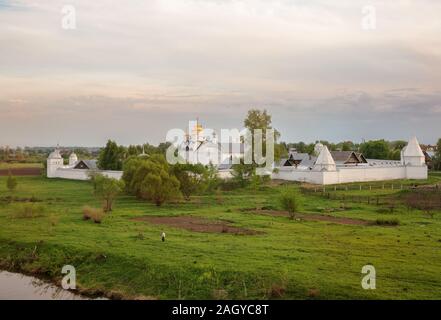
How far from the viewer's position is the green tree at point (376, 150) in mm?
66938

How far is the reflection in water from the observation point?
15.3 metres

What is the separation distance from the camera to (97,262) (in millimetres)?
17172

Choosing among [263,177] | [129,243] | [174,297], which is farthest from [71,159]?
[174,297]

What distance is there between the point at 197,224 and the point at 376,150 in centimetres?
4887

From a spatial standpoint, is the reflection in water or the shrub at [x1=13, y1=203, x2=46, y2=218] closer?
the reflection in water

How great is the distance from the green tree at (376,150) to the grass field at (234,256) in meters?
42.1

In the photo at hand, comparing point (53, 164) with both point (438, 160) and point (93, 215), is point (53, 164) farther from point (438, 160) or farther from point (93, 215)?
point (438, 160)

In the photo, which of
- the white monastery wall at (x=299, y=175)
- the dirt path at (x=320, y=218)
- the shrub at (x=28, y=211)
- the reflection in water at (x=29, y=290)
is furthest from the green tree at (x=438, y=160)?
the reflection in water at (x=29, y=290)

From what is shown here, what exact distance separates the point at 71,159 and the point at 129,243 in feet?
149

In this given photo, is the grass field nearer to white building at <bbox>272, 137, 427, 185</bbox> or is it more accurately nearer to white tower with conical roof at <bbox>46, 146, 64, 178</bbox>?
white building at <bbox>272, 137, 427, 185</bbox>

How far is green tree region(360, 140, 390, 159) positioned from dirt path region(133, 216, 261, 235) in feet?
153

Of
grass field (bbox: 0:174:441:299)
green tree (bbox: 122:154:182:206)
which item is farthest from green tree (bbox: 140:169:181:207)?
grass field (bbox: 0:174:441:299)
